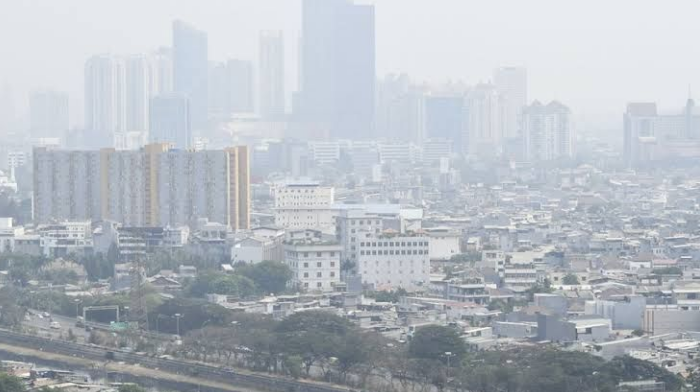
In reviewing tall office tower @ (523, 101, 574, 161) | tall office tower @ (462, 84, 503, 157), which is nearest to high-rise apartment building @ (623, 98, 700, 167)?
tall office tower @ (523, 101, 574, 161)

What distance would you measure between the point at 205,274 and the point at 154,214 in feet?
24.6

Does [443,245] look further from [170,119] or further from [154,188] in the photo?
[170,119]

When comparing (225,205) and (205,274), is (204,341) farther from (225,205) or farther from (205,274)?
(225,205)

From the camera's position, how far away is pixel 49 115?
6066 centimetres

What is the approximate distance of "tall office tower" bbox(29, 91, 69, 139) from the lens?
58.9 m

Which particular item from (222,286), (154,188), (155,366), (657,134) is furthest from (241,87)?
(155,366)

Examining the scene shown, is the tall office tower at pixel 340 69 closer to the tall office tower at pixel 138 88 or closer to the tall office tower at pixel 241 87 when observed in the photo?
the tall office tower at pixel 241 87

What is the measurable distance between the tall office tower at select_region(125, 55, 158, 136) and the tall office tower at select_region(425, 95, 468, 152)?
772 centimetres

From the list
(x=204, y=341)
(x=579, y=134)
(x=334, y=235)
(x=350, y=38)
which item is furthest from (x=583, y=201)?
Answer: (x=579, y=134)

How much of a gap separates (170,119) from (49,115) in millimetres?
9234

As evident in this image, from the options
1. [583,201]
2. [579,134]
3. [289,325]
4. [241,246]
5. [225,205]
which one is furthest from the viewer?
[579,134]

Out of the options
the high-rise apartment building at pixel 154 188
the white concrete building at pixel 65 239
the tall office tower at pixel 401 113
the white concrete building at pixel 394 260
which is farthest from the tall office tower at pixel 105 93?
the white concrete building at pixel 394 260

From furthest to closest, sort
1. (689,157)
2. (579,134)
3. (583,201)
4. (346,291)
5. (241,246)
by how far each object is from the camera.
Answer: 1. (579,134)
2. (689,157)
3. (583,201)
4. (241,246)
5. (346,291)

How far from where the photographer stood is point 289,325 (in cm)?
1820
